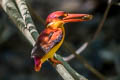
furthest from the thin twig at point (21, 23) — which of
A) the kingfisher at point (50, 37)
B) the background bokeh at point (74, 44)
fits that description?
the background bokeh at point (74, 44)

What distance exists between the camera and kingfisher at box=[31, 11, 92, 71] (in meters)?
1.46

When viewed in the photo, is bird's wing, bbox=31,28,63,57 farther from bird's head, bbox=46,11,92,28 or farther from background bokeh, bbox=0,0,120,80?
background bokeh, bbox=0,0,120,80

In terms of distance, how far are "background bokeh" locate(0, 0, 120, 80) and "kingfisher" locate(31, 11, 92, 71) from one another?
355cm

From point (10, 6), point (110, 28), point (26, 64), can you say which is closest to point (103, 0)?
point (110, 28)

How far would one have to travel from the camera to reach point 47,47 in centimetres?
147

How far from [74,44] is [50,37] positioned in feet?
12.1

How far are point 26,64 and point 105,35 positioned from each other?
3.73ft

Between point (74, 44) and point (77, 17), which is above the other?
point (77, 17)

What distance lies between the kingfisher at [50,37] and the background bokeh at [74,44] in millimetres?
3545

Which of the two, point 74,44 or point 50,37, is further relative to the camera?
point 74,44

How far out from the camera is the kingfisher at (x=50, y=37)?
1461 mm

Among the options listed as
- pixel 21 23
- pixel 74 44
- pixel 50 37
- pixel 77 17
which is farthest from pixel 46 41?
pixel 74 44

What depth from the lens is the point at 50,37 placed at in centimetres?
152

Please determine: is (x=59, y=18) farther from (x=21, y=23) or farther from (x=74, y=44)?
(x=74, y=44)
